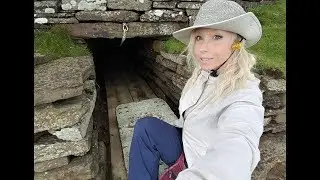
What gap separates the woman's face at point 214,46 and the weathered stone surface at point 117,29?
3036mm

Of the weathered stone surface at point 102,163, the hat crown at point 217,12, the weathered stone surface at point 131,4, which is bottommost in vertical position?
the weathered stone surface at point 102,163

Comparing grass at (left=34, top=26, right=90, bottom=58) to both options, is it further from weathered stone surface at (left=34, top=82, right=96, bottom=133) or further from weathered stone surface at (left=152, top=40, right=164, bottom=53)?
weathered stone surface at (left=34, top=82, right=96, bottom=133)

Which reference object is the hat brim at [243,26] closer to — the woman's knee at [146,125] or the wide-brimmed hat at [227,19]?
the wide-brimmed hat at [227,19]

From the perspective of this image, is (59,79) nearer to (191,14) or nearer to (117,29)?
(117,29)

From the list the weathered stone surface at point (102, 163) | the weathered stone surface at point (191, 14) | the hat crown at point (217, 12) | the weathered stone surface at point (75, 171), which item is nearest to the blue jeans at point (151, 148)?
the weathered stone surface at point (75, 171)

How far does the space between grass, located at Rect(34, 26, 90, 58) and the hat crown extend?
107 inches

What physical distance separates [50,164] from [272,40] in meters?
3.86

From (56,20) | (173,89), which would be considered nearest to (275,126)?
(173,89)

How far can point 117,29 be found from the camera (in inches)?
219

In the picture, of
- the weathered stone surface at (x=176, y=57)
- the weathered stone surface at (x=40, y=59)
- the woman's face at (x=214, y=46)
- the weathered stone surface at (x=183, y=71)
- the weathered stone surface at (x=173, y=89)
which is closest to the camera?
the woman's face at (x=214, y=46)

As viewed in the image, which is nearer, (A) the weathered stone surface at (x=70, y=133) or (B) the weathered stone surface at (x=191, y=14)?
(A) the weathered stone surface at (x=70, y=133)

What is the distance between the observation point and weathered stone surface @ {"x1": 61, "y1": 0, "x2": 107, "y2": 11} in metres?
5.37

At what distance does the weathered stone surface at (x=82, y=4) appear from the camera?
5.37 meters
